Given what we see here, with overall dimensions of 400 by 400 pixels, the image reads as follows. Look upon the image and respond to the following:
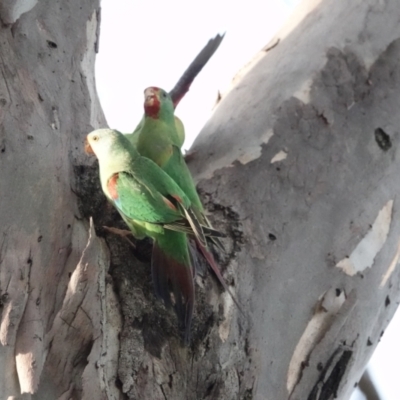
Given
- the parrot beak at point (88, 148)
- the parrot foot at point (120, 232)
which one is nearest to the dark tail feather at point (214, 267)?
the parrot foot at point (120, 232)

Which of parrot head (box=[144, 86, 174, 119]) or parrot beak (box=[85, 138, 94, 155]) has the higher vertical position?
parrot head (box=[144, 86, 174, 119])

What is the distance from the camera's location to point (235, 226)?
142 centimetres

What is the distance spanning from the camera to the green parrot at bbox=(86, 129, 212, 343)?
126 cm

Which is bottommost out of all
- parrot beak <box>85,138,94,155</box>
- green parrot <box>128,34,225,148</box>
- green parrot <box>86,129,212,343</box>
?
green parrot <box>86,129,212,343</box>

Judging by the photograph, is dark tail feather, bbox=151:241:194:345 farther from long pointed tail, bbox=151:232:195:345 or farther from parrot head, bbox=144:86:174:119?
parrot head, bbox=144:86:174:119

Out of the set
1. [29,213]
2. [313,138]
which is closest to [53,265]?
[29,213]

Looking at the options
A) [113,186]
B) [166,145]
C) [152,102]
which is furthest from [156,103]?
[113,186]

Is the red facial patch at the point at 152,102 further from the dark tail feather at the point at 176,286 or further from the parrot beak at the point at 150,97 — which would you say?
the dark tail feather at the point at 176,286

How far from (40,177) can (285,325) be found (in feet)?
2.05

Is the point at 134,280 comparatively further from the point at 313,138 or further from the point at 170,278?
the point at 313,138

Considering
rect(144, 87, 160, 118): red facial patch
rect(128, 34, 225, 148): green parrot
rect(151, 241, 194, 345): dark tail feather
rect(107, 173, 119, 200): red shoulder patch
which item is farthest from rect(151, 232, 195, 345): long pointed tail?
rect(128, 34, 225, 148): green parrot

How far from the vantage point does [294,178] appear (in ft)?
4.98

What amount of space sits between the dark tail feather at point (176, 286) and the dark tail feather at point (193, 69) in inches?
30.1

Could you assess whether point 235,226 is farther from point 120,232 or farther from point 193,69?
point 193,69
